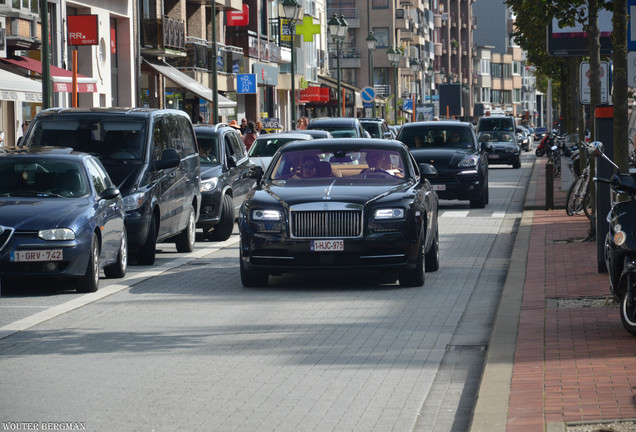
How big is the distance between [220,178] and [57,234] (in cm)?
804

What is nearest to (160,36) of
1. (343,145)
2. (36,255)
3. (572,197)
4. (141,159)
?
(572,197)

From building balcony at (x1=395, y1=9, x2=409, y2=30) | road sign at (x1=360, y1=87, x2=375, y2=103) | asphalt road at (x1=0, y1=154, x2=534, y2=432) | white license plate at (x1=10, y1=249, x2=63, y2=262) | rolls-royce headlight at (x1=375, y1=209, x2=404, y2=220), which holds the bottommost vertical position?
asphalt road at (x1=0, y1=154, x2=534, y2=432)

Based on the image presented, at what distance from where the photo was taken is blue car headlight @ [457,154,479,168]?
28234 mm

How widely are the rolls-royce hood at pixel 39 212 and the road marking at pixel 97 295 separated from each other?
82 cm

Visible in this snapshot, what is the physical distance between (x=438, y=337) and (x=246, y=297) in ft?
10.9

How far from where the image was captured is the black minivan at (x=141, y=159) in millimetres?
17078

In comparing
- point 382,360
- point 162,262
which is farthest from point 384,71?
point 382,360

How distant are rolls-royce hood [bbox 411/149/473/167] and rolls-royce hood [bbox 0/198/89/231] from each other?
14582 millimetres

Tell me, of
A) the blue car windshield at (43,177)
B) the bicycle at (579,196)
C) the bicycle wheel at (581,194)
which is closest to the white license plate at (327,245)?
the blue car windshield at (43,177)

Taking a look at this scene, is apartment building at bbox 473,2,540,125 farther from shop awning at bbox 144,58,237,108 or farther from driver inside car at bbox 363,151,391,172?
driver inside car at bbox 363,151,391,172

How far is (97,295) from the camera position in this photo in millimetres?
14156

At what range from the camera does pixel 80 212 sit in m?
14.3

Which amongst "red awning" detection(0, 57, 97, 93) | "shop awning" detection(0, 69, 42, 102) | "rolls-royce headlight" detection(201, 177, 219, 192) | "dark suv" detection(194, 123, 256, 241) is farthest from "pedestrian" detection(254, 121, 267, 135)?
"rolls-royce headlight" detection(201, 177, 219, 192)

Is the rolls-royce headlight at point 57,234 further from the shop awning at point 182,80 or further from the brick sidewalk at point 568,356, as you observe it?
the shop awning at point 182,80
